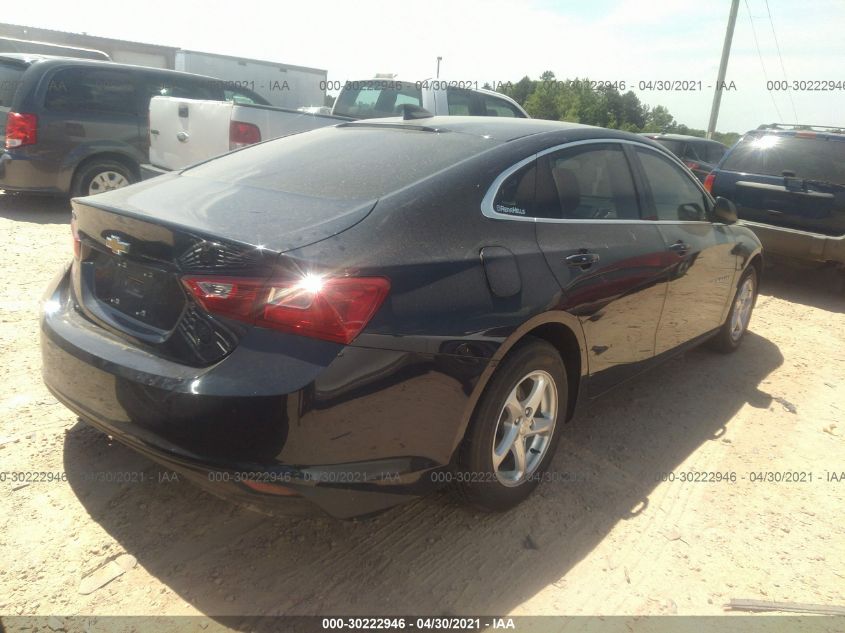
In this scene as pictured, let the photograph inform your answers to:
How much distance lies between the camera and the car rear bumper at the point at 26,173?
7.61 metres

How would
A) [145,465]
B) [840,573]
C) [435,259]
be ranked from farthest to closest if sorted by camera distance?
[145,465] → [840,573] → [435,259]

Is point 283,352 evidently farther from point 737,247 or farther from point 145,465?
point 737,247

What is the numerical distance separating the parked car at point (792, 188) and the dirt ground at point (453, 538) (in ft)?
12.2

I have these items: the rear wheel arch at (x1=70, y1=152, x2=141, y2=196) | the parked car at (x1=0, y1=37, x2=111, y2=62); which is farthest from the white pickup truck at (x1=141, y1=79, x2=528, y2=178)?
the parked car at (x1=0, y1=37, x2=111, y2=62)

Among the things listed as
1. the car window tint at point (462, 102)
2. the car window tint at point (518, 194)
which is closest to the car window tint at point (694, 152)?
the car window tint at point (462, 102)

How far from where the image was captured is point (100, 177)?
26.7 feet

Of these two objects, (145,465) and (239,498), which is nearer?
(239,498)

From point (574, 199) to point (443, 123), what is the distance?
82 cm

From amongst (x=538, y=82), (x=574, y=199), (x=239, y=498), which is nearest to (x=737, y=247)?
(x=574, y=199)

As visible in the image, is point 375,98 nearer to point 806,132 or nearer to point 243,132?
point 243,132

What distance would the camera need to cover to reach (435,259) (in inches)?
92.9

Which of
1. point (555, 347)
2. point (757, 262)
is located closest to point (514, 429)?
point (555, 347)

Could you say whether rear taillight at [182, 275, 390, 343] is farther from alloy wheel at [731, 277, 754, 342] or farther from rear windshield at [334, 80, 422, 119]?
rear windshield at [334, 80, 422, 119]

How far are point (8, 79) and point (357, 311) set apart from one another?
8466mm
